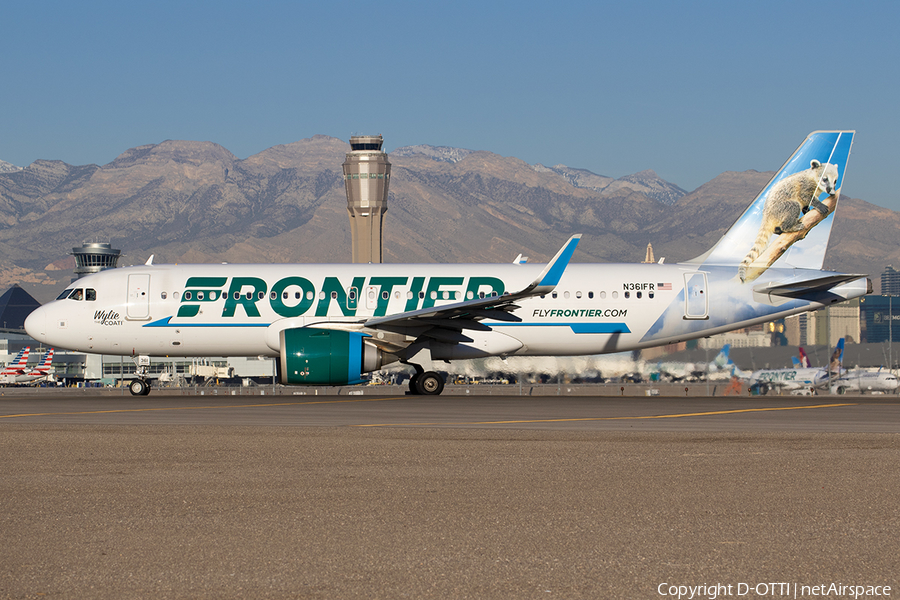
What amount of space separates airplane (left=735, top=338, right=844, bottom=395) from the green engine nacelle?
71.1 feet

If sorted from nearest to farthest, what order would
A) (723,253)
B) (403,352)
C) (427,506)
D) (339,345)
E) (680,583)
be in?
(680,583) → (427,506) → (339,345) → (403,352) → (723,253)

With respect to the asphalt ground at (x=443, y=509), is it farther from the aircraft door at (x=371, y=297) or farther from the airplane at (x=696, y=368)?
the airplane at (x=696, y=368)

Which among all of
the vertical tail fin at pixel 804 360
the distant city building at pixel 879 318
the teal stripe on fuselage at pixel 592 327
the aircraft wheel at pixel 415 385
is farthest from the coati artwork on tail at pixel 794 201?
the distant city building at pixel 879 318

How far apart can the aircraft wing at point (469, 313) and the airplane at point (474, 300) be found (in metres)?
0.10

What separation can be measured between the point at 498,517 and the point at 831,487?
13.9 ft

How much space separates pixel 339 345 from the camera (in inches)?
1033

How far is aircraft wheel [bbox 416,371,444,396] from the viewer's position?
29219 mm

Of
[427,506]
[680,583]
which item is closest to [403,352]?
[427,506]

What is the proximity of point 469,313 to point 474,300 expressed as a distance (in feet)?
4.95

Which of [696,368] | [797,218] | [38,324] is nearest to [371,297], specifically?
[38,324]

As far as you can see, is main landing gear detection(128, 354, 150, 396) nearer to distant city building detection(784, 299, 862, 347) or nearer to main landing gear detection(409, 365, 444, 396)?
main landing gear detection(409, 365, 444, 396)

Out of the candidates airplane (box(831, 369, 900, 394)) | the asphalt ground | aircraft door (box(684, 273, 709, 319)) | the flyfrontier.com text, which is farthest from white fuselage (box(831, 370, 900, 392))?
the flyfrontier.com text

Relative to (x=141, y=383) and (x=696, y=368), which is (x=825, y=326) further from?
(x=141, y=383)

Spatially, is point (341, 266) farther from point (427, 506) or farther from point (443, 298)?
point (427, 506)
